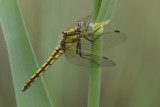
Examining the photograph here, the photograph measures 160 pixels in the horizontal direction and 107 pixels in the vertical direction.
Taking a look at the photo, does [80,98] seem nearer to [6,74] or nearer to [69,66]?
[69,66]

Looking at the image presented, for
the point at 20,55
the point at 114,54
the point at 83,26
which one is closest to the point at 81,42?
the point at 83,26

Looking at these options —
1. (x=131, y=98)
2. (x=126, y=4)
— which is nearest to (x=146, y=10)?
(x=126, y=4)

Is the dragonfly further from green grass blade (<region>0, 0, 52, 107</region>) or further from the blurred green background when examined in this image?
the blurred green background

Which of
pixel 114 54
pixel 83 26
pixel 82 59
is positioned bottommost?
pixel 114 54

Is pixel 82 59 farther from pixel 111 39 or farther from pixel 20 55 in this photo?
pixel 20 55

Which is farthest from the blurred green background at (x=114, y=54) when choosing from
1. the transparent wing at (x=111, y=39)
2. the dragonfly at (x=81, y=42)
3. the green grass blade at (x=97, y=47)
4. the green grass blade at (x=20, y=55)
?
the green grass blade at (x=97, y=47)
